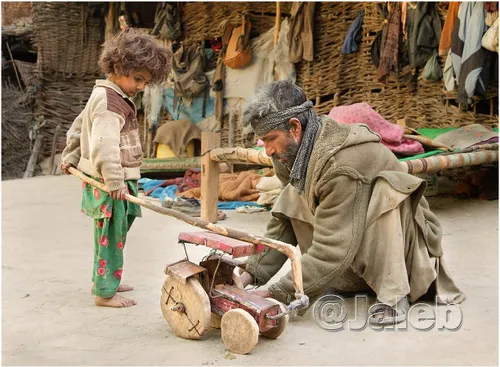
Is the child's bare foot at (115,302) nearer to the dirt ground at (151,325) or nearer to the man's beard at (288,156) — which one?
the dirt ground at (151,325)

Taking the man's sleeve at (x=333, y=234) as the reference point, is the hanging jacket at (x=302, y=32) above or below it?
above

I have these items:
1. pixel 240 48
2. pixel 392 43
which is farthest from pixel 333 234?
pixel 240 48

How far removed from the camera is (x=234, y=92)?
28.4ft

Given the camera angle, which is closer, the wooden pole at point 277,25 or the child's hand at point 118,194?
the child's hand at point 118,194

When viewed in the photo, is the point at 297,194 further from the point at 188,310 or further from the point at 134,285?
the point at 134,285

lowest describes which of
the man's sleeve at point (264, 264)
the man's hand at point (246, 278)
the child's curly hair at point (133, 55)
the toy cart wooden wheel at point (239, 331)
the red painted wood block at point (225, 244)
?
the toy cart wooden wheel at point (239, 331)

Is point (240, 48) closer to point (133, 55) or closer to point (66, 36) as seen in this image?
point (66, 36)

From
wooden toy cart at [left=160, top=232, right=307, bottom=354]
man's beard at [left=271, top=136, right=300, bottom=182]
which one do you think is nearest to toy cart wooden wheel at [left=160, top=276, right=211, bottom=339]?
wooden toy cart at [left=160, top=232, right=307, bottom=354]

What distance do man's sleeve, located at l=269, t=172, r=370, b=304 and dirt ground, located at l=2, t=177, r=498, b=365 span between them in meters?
0.21

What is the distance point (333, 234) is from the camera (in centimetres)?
230

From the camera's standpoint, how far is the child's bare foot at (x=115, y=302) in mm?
2703

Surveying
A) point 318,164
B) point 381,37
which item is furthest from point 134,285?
point 381,37

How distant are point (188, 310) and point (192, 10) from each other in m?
7.96

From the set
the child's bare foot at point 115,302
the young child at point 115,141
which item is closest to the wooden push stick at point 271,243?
the young child at point 115,141
